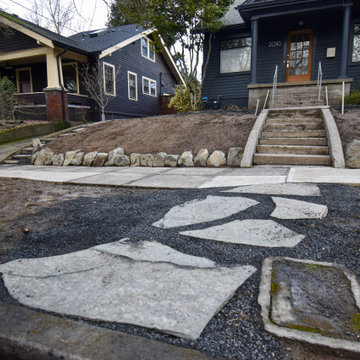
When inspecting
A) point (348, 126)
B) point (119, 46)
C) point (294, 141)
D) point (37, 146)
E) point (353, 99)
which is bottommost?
point (37, 146)

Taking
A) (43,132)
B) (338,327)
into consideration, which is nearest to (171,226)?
(338,327)

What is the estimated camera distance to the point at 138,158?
5.52m

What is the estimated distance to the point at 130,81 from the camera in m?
15.9

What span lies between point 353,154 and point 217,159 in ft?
7.03

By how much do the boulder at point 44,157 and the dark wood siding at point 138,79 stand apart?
7.48 meters

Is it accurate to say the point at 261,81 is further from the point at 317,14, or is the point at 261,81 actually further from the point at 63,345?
the point at 63,345

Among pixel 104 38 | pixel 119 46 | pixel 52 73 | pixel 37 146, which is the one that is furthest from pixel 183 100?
pixel 104 38

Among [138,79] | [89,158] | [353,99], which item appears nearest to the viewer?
[89,158]

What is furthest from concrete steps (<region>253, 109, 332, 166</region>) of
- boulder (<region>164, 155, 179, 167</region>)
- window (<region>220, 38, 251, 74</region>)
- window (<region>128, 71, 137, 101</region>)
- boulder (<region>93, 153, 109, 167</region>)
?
window (<region>128, 71, 137, 101</region>)

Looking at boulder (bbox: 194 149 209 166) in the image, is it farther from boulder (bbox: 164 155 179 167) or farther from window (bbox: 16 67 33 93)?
window (bbox: 16 67 33 93)

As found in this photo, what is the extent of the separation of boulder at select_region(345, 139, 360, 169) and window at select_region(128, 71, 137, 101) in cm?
1363

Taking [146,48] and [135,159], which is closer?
[135,159]

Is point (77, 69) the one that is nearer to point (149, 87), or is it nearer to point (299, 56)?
point (149, 87)

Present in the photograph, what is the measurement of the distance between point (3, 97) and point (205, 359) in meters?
11.2
